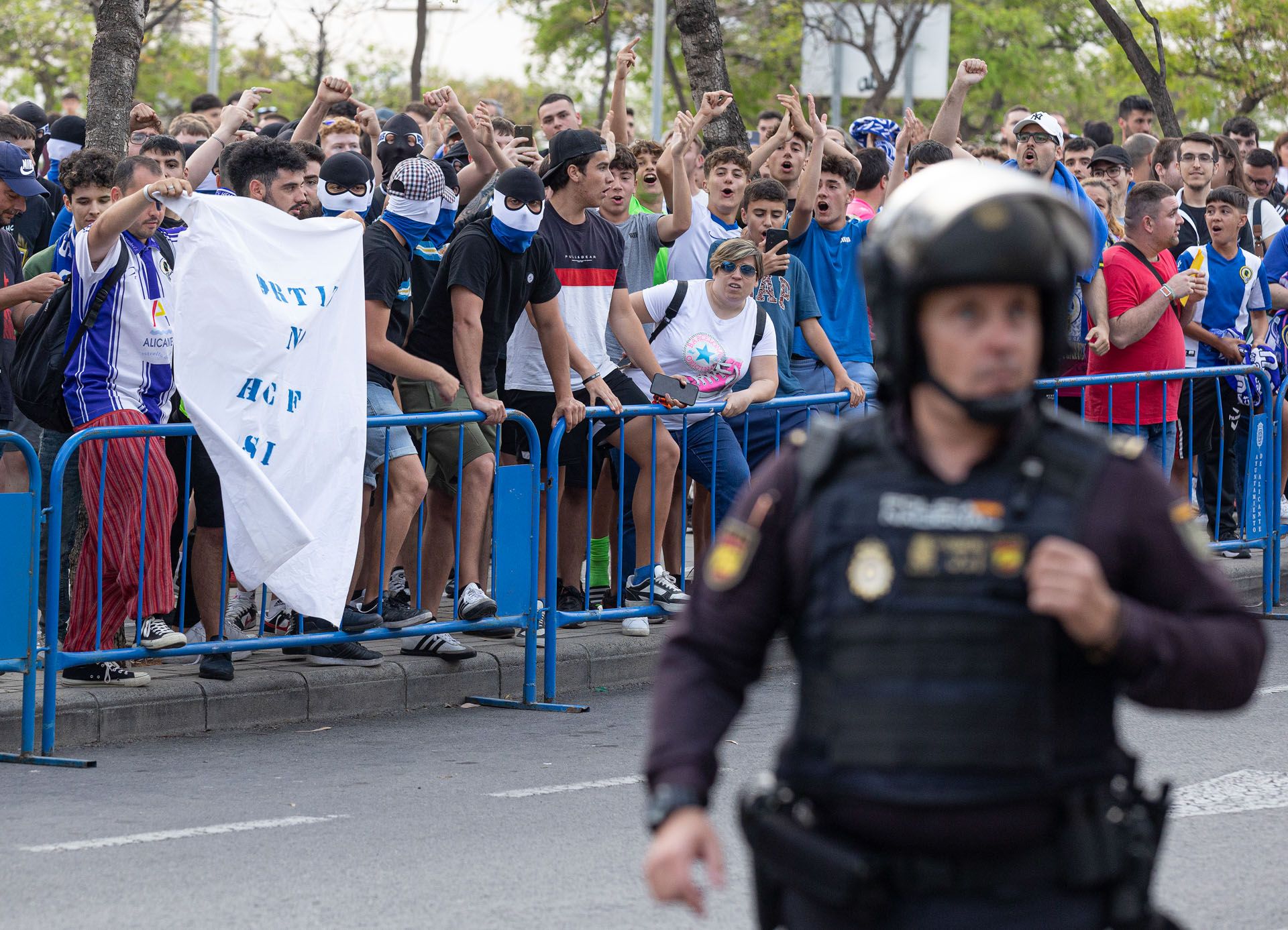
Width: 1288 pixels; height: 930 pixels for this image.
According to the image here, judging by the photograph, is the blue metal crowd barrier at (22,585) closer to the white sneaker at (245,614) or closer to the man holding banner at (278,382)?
the man holding banner at (278,382)

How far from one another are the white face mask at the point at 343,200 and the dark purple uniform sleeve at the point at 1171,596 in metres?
6.47

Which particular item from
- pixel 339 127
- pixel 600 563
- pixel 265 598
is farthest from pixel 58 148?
pixel 265 598

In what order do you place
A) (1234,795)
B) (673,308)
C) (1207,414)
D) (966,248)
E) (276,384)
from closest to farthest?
(966,248)
(1234,795)
(276,384)
(673,308)
(1207,414)

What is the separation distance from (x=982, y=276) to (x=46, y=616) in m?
5.23

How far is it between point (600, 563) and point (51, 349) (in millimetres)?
3238

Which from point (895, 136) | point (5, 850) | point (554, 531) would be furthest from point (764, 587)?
point (895, 136)

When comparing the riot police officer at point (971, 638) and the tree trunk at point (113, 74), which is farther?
the tree trunk at point (113, 74)

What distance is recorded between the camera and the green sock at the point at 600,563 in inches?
377

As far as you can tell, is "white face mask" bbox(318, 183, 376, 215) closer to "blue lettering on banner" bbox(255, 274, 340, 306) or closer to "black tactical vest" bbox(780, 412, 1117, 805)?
"blue lettering on banner" bbox(255, 274, 340, 306)

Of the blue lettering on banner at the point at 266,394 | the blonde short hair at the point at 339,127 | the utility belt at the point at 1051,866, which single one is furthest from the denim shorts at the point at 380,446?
the utility belt at the point at 1051,866

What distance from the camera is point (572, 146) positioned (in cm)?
891

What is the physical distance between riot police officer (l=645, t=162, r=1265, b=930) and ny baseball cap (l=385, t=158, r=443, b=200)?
234 inches

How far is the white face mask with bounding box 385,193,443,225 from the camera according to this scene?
Answer: 329 inches

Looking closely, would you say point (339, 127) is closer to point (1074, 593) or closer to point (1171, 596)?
point (1171, 596)
